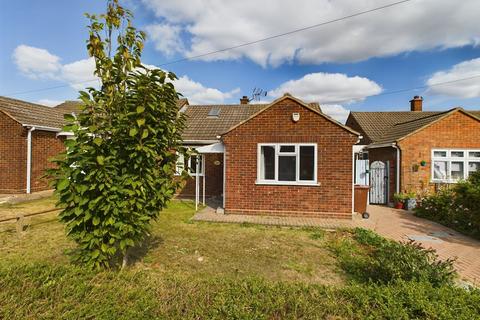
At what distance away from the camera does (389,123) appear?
18234 mm

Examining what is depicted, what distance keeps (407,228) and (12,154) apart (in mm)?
17352

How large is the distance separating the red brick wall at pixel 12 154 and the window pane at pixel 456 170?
20864 mm

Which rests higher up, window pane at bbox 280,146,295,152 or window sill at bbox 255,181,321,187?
window pane at bbox 280,146,295,152

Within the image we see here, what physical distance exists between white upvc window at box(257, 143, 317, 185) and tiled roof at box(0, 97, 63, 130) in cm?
989

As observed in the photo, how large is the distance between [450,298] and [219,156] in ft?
36.5

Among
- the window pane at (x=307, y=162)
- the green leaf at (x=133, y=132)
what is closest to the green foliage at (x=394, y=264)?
the window pane at (x=307, y=162)

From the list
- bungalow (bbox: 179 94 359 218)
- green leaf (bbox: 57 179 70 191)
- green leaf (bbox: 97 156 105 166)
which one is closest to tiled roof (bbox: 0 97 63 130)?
bungalow (bbox: 179 94 359 218)

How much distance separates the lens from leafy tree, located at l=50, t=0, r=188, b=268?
3.45 m

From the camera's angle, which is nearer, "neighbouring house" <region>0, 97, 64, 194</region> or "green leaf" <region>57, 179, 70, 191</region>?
"green leaf" <region>57, 179, 70, 191</region>

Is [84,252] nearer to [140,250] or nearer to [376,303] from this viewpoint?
[140,250]

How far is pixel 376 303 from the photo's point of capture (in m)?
2.49

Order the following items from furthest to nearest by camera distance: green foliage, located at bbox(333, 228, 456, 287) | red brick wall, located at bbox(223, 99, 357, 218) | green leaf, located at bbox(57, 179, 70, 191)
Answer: red brick wall, located at bbox(223, 99, 357, 218) < green foliage, located at bbox(333, 228, 456, 287) < green leaf, located at bbox(57, 179, 70, 191)

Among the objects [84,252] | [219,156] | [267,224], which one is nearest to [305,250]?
[267,224]

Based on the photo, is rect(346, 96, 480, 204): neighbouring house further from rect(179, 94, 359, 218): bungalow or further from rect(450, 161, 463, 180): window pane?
rect(179, 94, 359, 218): bungalow
